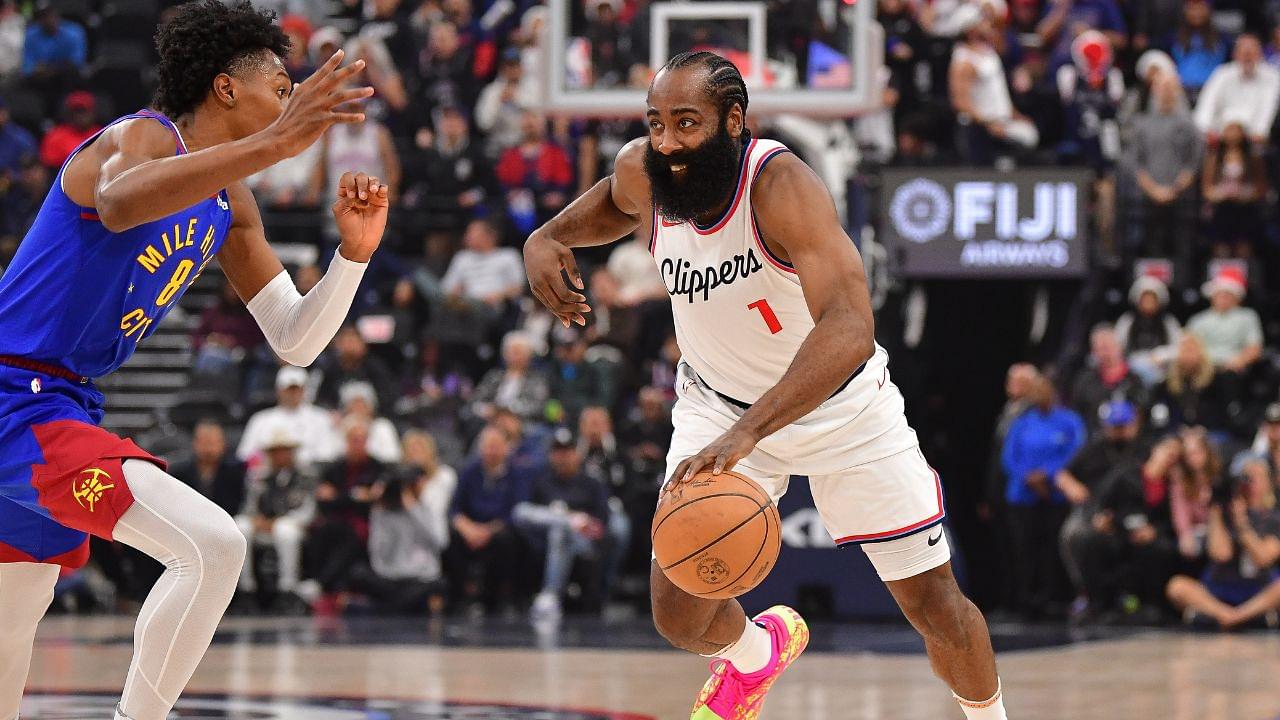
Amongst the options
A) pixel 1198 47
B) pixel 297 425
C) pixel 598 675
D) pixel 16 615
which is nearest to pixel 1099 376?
pixel 1198 47

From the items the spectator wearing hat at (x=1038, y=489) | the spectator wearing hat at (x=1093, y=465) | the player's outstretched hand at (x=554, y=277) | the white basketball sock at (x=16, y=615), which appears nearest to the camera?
the white basketball sock at (x=16, y=615)

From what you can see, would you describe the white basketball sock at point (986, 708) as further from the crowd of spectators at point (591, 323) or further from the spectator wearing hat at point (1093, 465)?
the spectator wearing hat at point (1093, 465)

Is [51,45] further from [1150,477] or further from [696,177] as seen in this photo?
[696,177]

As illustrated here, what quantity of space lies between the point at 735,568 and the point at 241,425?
10489mm

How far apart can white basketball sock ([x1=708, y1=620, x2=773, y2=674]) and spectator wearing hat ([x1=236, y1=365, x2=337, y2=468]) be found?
8.29m

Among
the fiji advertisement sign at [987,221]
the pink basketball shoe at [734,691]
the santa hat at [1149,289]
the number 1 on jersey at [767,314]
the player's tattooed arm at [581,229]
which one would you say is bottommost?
the santa hat at [1149,289]

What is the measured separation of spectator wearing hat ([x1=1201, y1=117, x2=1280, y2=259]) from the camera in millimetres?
14375

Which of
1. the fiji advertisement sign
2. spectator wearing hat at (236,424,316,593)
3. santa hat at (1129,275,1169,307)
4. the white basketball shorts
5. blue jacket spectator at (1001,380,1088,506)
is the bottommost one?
spectator wearing hat at (236,424,316,593)

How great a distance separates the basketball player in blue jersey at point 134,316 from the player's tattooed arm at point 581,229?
2.49 ft

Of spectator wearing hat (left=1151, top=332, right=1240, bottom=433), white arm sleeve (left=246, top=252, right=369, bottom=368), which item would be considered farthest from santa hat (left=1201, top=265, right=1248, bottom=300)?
white arm sleeve (left=246, top=252, right=369, bottom=368)

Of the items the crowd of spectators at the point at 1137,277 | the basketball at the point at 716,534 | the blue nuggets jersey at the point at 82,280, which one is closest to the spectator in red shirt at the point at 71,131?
the crowd of spectators at the point at 1137,277

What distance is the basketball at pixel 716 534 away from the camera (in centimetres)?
454

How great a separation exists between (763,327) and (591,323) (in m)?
9.47

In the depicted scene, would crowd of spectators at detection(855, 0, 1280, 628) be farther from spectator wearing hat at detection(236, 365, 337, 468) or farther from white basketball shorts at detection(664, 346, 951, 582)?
white basketball shorts at detection(664, 346, 951, 582)
